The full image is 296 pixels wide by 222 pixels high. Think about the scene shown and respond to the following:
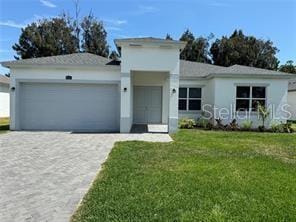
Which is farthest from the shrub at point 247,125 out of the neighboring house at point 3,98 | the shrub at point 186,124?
the neighboring house at point 3,98

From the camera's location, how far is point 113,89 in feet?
54.1

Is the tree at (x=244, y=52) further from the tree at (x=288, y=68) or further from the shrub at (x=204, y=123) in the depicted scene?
the shrub at (x=204, y=123)

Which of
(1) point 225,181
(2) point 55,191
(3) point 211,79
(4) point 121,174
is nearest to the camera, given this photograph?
(2) point 55,191

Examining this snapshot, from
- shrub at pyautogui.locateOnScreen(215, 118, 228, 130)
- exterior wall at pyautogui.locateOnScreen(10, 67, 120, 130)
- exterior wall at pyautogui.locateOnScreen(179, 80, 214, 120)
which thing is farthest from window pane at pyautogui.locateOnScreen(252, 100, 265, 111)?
exterior wall at pyautogui.locateOnScreen(10, 67, 120, 130)

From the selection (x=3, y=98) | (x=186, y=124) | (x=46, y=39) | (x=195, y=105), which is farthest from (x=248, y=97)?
(x=46, y=39)

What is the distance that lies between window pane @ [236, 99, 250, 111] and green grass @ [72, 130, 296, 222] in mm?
9016

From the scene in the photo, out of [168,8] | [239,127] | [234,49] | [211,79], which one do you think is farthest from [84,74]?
[234,49]

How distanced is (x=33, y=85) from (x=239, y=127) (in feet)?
39.5

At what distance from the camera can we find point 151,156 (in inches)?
357

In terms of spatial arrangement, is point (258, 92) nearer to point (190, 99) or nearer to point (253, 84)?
point (253, 84)

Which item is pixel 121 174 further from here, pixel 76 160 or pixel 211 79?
pixel 211 79

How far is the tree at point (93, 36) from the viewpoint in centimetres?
4356

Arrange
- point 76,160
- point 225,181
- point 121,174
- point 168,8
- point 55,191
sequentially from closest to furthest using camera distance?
1. point 55,191
2. point 225,181
3. point 121,174
4. point 76,160
5. point 168,8

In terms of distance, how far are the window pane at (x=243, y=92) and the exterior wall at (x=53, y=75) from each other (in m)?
7.73
